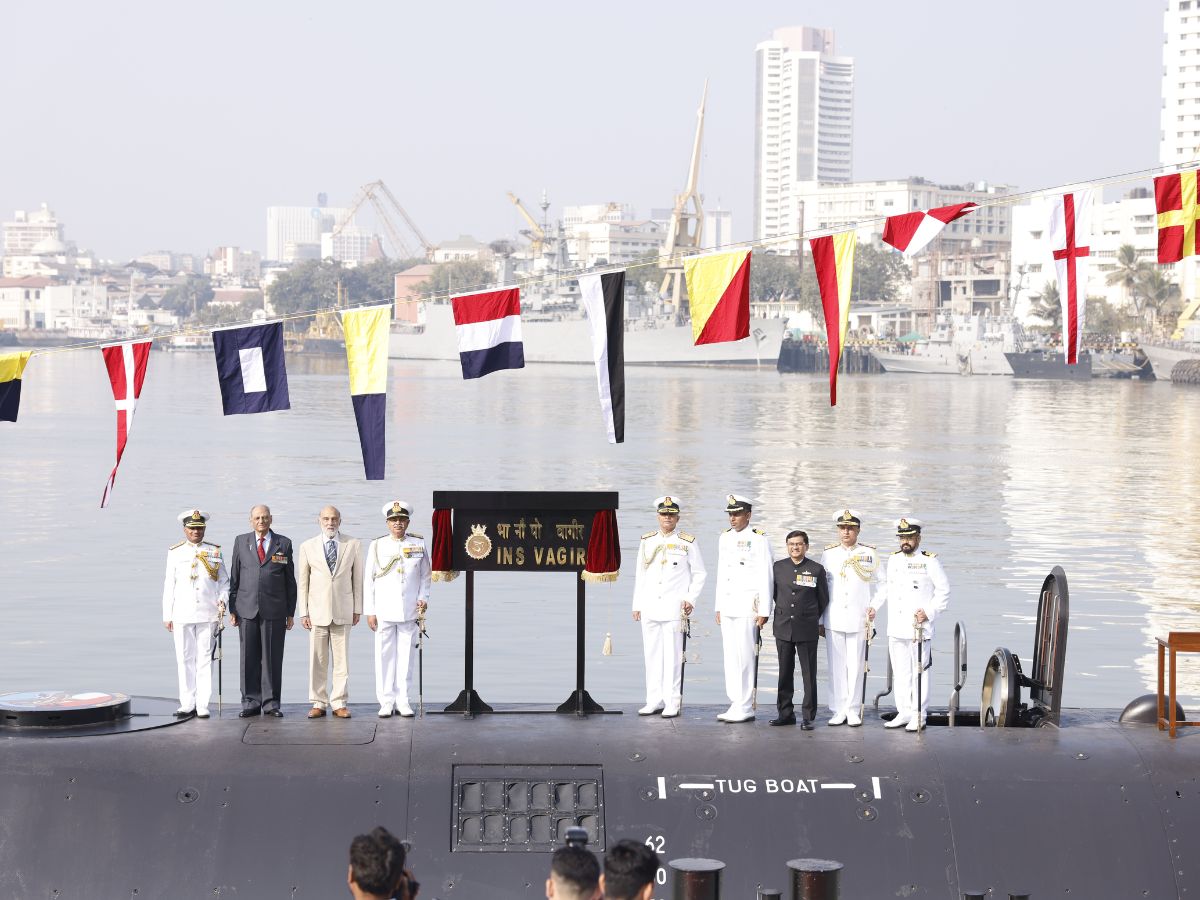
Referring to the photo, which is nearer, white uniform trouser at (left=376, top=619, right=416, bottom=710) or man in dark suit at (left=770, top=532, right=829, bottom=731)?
white uniform trouser at (left=376, top=619, right=416, bottom=710)

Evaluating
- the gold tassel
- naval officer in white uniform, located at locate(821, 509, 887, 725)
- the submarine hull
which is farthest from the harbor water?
the submarine hull

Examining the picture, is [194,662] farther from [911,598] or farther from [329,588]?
[911,598]

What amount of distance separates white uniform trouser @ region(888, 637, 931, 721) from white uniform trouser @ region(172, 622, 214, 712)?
5740 mm

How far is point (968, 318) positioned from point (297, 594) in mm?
164481

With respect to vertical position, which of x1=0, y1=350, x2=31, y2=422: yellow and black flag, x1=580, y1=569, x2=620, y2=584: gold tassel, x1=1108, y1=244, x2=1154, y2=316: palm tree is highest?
x1=1108, y1=244, x2=1154, y2=316: palm tree

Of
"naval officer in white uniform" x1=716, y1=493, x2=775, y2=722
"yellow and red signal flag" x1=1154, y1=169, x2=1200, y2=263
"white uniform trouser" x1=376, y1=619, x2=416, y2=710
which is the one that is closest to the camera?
"white uniform trouser" x1=376, y1=619, x2=416, y2=710

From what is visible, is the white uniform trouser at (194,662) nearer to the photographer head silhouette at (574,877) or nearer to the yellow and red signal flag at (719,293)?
the yellow and red signal flag at (719,293)

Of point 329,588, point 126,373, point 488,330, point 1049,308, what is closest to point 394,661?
point 329,588

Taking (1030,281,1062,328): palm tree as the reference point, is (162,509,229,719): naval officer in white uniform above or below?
below

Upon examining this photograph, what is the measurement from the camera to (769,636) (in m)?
27.9

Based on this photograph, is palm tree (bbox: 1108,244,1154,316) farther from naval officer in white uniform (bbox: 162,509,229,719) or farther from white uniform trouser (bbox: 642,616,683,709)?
naval officer in white uniform (bbox: 162,509,229,719)

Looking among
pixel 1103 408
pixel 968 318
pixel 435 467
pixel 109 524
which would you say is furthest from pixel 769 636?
pixel 968 318

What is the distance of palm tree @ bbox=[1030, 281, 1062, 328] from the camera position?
18562cm

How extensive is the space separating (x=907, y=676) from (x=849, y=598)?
2.73ft
